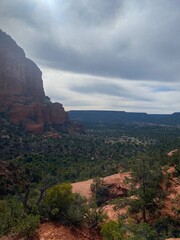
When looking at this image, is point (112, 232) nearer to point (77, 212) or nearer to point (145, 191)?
point (77, 212)

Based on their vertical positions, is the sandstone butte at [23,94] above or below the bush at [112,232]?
above

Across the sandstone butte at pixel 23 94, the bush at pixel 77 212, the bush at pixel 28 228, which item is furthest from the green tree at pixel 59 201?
the sandstone butte at pixel 23 94

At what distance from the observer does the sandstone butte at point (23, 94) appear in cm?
12022

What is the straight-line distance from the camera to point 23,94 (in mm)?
141250

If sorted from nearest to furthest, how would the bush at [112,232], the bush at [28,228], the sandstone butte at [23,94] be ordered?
the bush at [112,232] < the bush at [28,228] < the sandstone butte at [23,94]

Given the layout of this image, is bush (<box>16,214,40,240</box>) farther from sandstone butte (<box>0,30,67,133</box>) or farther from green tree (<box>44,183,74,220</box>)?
sandstone butte (<box>0,30,67,133</box>)

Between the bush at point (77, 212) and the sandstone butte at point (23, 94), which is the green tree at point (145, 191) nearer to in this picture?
the bush at point (77, 212)

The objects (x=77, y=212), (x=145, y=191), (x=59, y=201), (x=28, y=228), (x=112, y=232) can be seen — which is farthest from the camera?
(x=145, y=191)

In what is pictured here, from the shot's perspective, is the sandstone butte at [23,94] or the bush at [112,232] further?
the sandstone butte at [23,94]

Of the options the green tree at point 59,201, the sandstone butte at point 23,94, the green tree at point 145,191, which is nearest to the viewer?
the green tree at point 59,201

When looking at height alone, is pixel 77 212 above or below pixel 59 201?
below

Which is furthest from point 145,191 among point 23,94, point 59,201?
point 23,94

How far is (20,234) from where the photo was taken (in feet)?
44.9

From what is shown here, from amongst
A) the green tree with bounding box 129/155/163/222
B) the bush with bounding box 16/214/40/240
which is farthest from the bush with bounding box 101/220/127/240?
the green tree with bounding box 129/155/163/222
